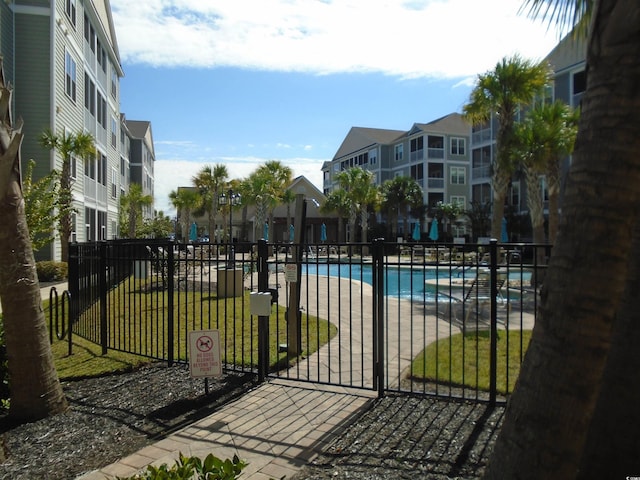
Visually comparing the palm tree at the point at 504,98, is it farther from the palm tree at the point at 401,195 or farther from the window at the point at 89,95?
the palm tree at the point at 401,195

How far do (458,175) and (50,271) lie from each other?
146 feet

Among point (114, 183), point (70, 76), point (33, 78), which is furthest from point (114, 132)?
point (33, 78)

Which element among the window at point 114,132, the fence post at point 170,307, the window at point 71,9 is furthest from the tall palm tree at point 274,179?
the fence post at point 170,307

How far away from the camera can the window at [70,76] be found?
67.0 ft

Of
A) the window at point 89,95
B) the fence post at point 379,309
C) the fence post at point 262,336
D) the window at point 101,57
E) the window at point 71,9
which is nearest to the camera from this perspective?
the fence post at point 379,309

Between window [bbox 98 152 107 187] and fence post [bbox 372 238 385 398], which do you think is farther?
window [bbox 98 152 107 187]

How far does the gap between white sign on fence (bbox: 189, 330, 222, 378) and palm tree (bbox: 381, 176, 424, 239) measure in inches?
1756

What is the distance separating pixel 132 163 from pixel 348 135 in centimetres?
2971

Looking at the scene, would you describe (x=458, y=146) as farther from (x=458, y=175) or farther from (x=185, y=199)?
(x=185, y=199)

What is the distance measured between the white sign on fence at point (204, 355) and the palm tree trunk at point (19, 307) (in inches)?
54.5

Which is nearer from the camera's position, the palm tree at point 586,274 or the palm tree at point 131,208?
the palm tree at point 586,274

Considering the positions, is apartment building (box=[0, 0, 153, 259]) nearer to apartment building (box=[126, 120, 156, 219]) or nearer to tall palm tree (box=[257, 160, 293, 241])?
tall palm tree (box=[257, 160, 293, 241])

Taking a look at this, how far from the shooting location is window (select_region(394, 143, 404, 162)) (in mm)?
57438

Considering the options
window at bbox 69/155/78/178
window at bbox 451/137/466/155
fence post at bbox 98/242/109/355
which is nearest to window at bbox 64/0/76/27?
window at bbox 69/155/78/178
